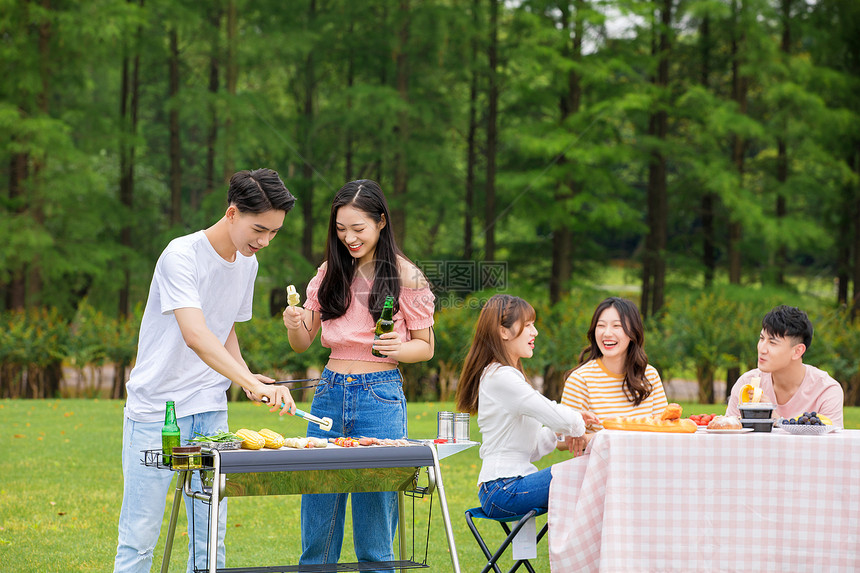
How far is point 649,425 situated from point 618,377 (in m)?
0.72

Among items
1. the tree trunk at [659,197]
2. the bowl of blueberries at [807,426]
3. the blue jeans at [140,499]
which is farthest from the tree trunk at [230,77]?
the bowl of blueberries at [807,426]

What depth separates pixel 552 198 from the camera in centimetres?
1571

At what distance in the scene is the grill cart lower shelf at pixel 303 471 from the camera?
283 centimetres

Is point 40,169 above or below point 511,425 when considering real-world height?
above

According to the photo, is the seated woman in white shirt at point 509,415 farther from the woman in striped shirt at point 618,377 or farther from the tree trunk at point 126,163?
the tree trunk at point 126,163

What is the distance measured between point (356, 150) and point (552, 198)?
179 inches

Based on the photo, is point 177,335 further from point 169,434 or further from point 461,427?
point 461,427

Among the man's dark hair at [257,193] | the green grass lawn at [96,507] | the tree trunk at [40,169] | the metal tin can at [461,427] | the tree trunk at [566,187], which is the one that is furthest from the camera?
the tree trunk at [566,187]

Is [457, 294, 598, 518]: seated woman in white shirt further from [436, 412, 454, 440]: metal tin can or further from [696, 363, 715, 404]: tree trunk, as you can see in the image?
[696, 363, 715, 404]: tree trunk

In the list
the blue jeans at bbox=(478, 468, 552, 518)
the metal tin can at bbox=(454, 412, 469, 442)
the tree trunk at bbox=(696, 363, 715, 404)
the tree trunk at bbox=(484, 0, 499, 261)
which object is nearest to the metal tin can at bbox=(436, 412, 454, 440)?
the metal tin can at bbox=(454, 412, 469, 442)

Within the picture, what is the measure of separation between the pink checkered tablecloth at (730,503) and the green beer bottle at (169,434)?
142 cm

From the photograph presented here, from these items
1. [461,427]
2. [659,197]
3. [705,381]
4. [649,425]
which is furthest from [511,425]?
[659,197]

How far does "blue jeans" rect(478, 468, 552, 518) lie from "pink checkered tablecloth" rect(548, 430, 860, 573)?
1.22 feet

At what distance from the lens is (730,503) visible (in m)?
3.21
